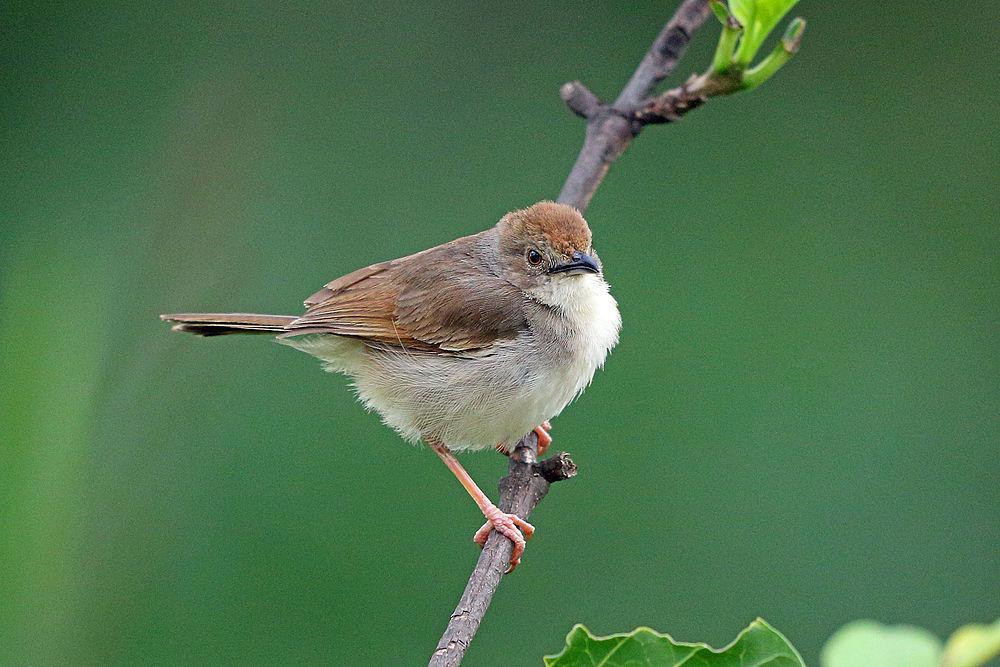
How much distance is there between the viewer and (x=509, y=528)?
10.0 feet

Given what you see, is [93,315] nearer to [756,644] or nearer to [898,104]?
[756,644]

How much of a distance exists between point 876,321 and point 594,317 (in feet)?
6.37

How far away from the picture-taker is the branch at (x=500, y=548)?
2.20 metres

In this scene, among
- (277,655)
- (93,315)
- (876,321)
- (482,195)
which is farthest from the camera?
(482,195)

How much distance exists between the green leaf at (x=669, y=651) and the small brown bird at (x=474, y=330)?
177 cm

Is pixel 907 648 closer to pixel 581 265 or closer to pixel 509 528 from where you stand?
pixel 509 528

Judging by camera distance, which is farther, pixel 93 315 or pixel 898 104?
pixel 898 104

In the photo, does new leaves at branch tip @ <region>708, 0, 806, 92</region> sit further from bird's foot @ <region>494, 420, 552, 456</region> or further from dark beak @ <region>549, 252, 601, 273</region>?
bird's foot @ <region>494, 420, 552, 456</region>

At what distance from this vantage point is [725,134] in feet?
18.0

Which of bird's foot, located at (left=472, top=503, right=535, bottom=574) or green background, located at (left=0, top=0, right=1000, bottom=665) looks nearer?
bird's foot, located at (left=472, top=503, right=535, bottom=574)

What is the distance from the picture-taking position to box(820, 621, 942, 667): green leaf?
82cm

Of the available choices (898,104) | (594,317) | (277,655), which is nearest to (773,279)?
(898,104)

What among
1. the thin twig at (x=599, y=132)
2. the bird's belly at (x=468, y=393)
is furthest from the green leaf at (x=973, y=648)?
the bird's belly at (x=468, y=393)

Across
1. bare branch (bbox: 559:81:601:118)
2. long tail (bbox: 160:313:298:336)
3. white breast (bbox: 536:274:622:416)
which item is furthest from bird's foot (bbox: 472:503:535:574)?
bare branch (bbox: 559:81:601:118)
